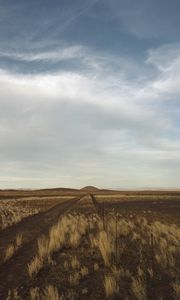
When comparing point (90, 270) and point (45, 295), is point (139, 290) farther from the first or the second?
point (90, 270)

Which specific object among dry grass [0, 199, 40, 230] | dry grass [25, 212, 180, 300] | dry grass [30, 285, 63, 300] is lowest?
dry grass [30, 285, 63, 300]

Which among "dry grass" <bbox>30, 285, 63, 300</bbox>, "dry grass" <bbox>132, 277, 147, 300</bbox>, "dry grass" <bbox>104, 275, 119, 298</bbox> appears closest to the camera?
"dry grass" <bbox>30, 285, 63, 300</bbox>

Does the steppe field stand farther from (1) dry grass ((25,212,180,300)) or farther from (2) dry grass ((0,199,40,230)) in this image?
(2) dry grass ((0,199,40,230))

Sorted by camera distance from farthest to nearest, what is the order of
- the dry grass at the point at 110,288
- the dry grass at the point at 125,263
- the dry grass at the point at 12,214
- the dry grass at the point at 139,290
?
the dry grass at the point at 12,214 → the dry grass at the point at 125,263 → the dry grass at the point at 110,288 → the dry grass at the point at 139,290

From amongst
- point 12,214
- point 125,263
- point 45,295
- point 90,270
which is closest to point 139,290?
point 45,295

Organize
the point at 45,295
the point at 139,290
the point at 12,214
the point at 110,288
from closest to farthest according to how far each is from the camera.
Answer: the point at 45,295, the point at 139,290, the point at 110,288, the point at 12,214

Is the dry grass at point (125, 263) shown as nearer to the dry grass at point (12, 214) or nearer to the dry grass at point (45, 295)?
the dry grass at point (45, 295)

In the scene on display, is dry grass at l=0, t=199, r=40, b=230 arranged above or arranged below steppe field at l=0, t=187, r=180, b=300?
above

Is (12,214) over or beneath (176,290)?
over

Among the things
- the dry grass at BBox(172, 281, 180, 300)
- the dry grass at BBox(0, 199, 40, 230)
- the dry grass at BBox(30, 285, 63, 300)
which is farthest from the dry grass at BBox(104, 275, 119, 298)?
the dry grass at BBox(0, 199, 40, 230)

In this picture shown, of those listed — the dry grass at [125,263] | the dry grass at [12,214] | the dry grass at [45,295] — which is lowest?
the dry grass at [45,295]

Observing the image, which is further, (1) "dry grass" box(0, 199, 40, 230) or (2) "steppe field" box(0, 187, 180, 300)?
(1) "dry grass" box(0, 199, 40, 230)

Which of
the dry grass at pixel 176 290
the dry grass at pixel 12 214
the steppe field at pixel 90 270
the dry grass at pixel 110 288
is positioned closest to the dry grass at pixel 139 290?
the steppe field at pixel 90 270

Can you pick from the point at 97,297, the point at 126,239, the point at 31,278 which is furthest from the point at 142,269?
the point at 126,239
